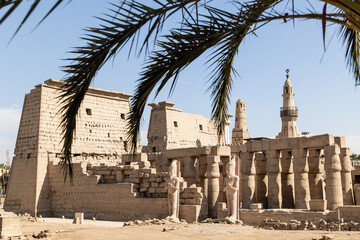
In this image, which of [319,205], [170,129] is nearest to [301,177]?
[319,205]

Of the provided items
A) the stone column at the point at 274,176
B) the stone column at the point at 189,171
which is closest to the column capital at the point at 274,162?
the stone column at the point at 274,176

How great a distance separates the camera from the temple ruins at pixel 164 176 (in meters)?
15.3

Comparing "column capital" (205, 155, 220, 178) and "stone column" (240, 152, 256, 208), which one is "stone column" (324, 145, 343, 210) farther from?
"column capital" (205, 155, 220, 178)

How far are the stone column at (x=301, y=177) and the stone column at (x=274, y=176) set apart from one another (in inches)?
28.1

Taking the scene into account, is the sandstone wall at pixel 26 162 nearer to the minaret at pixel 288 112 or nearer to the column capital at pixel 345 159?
the column capital at pixel 345 159

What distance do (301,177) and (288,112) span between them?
2412 cm

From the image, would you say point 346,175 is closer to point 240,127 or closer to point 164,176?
point 164,176

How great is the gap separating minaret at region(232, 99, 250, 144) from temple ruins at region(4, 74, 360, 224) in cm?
1535

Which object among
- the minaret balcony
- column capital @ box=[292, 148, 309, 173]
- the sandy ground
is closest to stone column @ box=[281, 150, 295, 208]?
column capital @ box=[292, 148, 309, 173]

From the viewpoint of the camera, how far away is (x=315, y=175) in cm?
1772

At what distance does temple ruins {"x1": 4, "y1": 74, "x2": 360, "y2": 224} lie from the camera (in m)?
15.3

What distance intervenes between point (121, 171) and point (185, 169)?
2.69m

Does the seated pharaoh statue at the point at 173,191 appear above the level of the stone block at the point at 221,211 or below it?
above

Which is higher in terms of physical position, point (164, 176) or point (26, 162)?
Result: point (26, 162)
